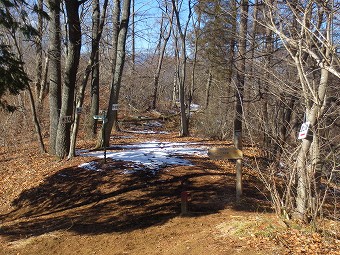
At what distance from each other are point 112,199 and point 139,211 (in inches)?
38.6

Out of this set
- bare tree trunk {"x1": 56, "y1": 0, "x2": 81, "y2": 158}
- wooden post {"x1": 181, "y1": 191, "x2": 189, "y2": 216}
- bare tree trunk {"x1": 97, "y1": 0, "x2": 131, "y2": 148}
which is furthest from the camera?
bare tree trunk {"x1": 97, "y1": 0, "x2": 131, "y2": 148}

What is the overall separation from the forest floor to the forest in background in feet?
2.13

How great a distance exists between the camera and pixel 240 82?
37.8ft

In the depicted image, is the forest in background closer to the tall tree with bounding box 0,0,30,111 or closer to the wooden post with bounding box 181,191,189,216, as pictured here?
the tall tree with bounding box 0,0,30,111

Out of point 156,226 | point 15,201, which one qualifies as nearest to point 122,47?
point 15,201

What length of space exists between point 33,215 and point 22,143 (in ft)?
36.1

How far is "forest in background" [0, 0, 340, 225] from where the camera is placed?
511 cm

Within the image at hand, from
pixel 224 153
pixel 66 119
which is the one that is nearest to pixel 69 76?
pixel 66 119

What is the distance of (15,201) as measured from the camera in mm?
9359

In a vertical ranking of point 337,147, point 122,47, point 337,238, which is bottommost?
point 337,238

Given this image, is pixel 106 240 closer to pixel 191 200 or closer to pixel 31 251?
pixel 31 251

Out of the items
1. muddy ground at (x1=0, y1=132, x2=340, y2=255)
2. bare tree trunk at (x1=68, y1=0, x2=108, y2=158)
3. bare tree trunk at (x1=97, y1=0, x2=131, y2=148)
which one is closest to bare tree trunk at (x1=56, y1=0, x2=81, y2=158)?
bare tree trunk at (x1=68, y1=0, x2=108, y2=158)

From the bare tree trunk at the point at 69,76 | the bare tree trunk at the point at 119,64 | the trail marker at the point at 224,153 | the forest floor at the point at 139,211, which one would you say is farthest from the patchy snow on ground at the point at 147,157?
the trail marker at the point at 224,153

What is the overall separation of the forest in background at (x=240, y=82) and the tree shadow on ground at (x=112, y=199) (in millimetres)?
1305
